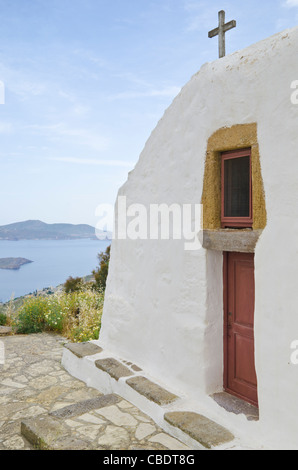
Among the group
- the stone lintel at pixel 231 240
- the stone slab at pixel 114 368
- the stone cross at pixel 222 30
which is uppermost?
the stone cross at pixel 222 30

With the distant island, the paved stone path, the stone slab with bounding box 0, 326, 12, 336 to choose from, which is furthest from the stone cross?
the distant island

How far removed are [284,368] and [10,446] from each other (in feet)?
8.84

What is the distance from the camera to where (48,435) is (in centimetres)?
349

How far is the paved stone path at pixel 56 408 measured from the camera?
350 centimetres

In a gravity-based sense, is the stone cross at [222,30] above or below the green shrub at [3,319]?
above

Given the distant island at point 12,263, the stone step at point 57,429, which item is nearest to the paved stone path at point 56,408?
the stone step at point 57,429

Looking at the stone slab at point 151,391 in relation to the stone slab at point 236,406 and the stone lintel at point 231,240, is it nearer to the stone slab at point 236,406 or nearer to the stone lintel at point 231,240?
the stone slab at point 236,406

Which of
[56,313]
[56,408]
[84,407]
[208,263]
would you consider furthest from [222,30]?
[56,313]

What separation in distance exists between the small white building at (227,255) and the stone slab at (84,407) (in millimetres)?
548

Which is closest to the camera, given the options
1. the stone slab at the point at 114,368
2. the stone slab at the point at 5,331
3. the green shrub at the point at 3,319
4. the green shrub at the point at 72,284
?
the stone slab at the point at 114,368

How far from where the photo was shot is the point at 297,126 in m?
2.90

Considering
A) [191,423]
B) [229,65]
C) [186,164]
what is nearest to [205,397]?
[191,423]

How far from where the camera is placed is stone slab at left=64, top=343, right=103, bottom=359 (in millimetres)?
5336
